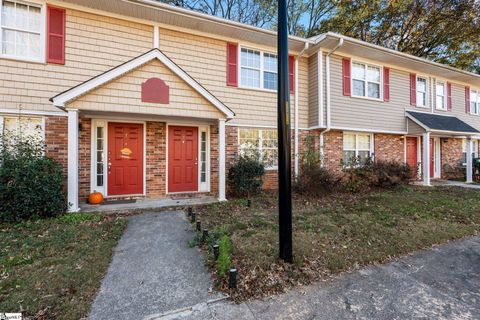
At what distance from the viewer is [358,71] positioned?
32.0ft

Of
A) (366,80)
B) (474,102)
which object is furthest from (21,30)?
(474,102)

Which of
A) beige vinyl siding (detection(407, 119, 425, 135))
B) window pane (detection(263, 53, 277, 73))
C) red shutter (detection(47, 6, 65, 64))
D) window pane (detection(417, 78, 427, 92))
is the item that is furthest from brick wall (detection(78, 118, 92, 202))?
window pane (detection(417, 78, 427, 92))

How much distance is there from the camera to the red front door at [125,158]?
6.82m

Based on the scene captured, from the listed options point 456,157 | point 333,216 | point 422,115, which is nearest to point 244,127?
point 333,216

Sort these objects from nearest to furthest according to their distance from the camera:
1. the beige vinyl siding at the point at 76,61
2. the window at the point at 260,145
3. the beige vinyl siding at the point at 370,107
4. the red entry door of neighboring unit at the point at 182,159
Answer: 1. the beige vinyl siding at the point at 76,61
2. the red entry door of neighboring unit at the point at 182,159
3. the window at the point at 260,145
4. the beige vinyl siding at the point at 370,107

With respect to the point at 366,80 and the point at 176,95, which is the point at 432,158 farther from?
the point at 176,95

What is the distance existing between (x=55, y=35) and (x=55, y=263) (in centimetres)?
618

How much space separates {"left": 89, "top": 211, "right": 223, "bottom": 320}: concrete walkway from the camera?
2.43 metres

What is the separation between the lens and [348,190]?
8328 mm

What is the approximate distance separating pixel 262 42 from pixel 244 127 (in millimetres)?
3279

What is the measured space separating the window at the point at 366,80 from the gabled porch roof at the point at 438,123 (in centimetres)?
230

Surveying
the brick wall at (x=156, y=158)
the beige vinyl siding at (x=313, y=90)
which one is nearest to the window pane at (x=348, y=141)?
the beige vinyl siding at (x=313, y=90)

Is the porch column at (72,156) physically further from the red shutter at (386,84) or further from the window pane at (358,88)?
the red shutter at (386,84)

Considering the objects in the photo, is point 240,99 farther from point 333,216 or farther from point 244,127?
point 333,216
